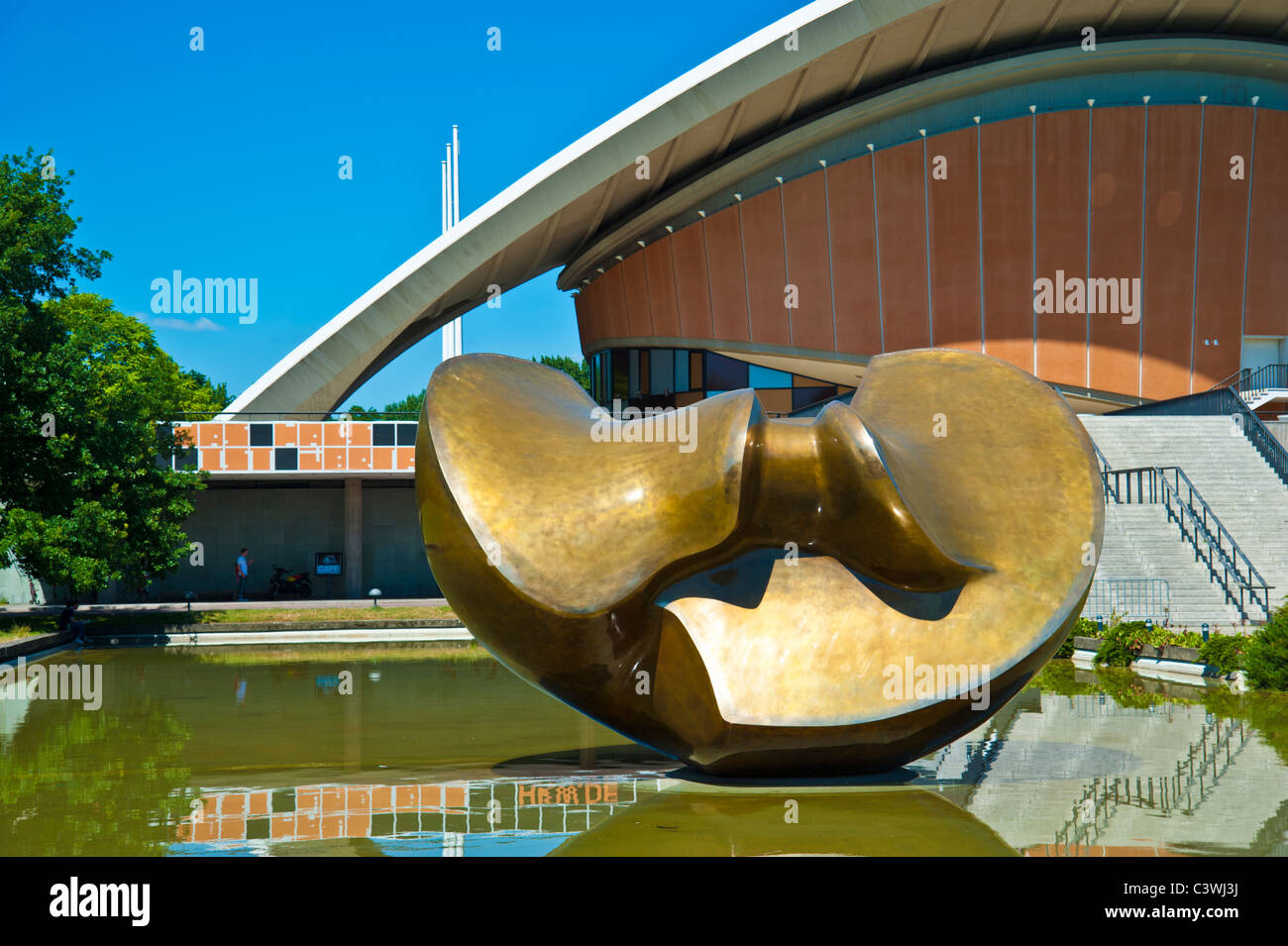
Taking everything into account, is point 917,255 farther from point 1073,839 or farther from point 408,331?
point 1073,839

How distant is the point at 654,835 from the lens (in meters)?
6.72

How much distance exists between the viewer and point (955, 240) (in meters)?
33.8

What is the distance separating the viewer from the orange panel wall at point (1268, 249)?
109 ft

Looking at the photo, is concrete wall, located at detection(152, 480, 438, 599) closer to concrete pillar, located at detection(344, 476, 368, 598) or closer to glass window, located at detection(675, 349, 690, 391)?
concrete pillar, located at detection(344, 476, 368, 598)

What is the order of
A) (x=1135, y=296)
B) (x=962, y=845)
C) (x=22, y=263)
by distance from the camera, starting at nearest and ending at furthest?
(x=962, y=845)
(x=22, y=263)
(x=1135, y=296)

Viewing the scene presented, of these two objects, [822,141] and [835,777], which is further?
[822,141]

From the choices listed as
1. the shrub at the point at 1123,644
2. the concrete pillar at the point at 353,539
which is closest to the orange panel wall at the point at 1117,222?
the shrub at the point at 1123,644

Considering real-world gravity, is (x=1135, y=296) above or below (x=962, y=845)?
above

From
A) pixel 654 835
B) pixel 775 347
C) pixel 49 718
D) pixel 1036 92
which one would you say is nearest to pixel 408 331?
pixel 775 347

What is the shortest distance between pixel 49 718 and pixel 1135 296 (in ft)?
99.4

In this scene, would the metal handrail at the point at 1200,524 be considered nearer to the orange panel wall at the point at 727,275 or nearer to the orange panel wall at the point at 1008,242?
the orange panel wall at the point at 1008,242

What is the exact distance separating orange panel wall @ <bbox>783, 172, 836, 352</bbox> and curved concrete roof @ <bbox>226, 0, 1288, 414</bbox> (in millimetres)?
2263

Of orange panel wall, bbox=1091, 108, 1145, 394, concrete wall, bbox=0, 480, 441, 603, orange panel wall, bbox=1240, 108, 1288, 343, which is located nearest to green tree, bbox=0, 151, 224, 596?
concrete wall, bbox=0, 480, 441, 603

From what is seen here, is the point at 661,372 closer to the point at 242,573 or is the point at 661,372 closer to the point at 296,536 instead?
the point at 296,536
